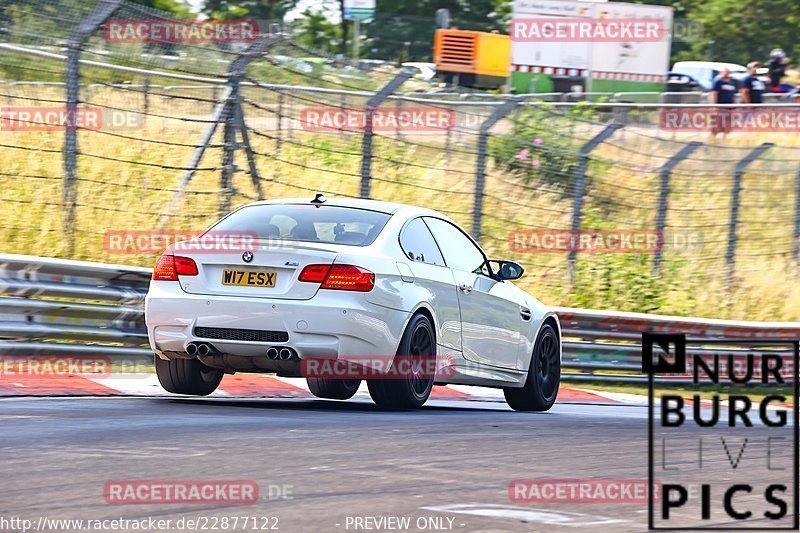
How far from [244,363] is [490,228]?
9.07m

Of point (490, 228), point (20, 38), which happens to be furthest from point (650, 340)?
point (490, 228)

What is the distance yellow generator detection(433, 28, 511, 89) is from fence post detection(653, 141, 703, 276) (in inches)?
1053

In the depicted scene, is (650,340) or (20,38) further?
(20,38)

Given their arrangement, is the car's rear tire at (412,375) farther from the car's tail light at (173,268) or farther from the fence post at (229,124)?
the fence post at (229,124)

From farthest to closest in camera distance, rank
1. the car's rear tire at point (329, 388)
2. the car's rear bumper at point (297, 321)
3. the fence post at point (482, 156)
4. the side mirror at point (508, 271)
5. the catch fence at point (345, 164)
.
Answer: the fence post at point (482, 156) < the catch fence at point (345, 164) < the car's rear tire at point (329, 388) < the side mirror at point (508, 271) < the car's rear bumper at point (297, 321)

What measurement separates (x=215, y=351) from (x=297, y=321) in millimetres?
573

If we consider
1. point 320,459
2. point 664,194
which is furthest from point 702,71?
point 320,459

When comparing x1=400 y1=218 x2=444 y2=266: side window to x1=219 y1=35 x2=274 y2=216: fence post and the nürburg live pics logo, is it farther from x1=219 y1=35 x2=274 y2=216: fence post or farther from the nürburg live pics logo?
x1=219 y1=35 x2=274 y2=216: fence post

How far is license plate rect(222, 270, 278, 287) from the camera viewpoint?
8.73 m

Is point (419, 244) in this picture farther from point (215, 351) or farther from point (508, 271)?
point (215, 351)

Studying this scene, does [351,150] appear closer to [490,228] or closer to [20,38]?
[490,228]

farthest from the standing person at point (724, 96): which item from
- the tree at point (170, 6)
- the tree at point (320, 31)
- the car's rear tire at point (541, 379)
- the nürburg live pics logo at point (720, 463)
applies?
the tree at point (320, 31)

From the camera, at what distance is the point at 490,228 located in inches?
693

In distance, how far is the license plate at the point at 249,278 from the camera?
28.7ft
